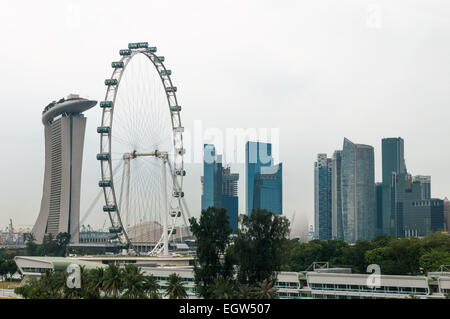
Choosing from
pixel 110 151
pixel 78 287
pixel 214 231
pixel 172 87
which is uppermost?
pixel 172 87

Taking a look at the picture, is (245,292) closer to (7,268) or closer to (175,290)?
(175,290)

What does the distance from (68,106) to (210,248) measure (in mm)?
138046

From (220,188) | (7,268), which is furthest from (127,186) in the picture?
(220,188)

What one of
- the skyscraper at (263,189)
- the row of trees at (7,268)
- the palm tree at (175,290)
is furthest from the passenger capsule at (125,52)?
the skyscraper at (263,189)

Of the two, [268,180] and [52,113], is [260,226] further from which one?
[52,113]

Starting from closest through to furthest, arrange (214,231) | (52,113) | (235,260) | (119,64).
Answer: (235,260), (214,231), (119,64), (52,113)

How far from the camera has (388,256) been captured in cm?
7756

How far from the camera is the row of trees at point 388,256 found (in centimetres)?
7300

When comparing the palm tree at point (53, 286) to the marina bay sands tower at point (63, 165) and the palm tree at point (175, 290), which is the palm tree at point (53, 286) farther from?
the marina bay sands tower at point (63, 165)

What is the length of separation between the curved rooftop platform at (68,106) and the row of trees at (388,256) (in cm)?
10244
